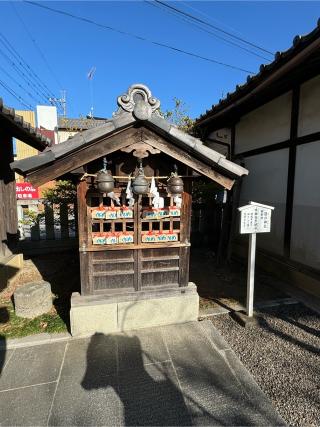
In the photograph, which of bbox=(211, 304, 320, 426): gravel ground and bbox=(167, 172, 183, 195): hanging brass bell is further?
bbox=(167, 172, 183, 195): hanging brass bell

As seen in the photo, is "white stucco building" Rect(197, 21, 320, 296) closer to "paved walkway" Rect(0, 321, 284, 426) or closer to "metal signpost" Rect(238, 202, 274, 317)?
"metal signpost" Rect(238, 202, 274, 317)

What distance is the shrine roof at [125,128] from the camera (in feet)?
11.3

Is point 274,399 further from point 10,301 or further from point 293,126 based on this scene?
point 293,126

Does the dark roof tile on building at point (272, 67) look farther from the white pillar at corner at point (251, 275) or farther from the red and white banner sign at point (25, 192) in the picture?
the red and white banner sign at point (25, 192)

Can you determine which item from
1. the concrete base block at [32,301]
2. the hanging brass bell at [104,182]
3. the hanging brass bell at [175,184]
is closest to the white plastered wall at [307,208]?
the hanging brass bell at [175,184]

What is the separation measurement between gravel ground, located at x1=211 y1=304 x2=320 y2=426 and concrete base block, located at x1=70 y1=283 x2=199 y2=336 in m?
0.71

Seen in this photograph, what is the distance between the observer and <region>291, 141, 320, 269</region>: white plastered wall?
223 inches

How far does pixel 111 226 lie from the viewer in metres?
4.32

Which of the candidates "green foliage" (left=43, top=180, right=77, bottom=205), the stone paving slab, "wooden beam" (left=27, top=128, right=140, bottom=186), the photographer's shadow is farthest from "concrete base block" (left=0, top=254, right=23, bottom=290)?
"wooden beam" (left=27, top=128, right=140, bottom=186)

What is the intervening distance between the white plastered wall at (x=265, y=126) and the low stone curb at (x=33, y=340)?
6851mm

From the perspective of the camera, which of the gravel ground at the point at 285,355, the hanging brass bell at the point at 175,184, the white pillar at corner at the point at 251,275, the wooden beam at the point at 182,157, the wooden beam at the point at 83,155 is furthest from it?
the white pillar at corner at the point at 251,275

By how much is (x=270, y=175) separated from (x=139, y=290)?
16.7ft

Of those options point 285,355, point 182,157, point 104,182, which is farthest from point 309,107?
point 285,355

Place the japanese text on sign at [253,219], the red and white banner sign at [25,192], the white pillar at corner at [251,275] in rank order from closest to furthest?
the japanese text on sign at [253,219] → the white pillar at corner at [251,275] → the red and white banner sign at [25,192]
